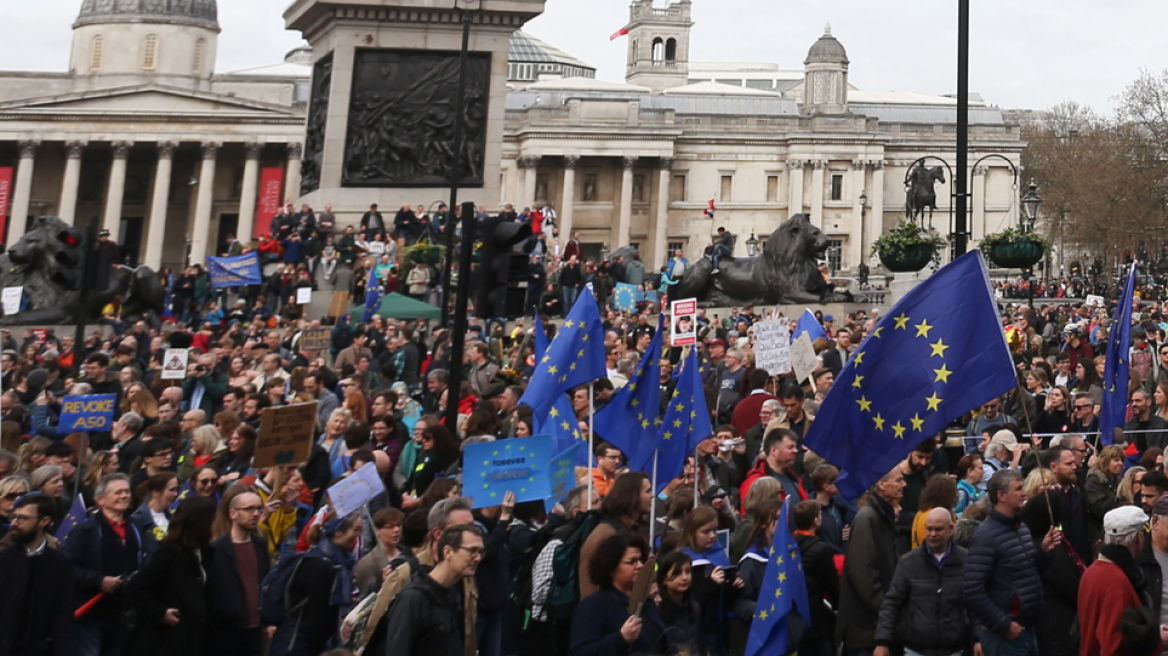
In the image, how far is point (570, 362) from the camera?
11031mm

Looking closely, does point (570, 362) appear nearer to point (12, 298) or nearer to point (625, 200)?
point (12, 298)

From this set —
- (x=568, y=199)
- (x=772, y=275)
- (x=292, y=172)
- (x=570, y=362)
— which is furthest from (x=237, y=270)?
(x=568, y=199)

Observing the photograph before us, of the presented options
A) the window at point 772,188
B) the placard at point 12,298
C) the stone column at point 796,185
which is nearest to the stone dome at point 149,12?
the window at point 772,188

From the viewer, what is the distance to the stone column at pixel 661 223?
276 ft

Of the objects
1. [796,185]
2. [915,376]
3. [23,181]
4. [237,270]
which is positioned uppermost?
[796,185]

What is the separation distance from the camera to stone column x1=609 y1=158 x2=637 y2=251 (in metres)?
83.8

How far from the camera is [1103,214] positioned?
57688mm

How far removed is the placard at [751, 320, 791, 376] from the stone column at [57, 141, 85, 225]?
67436 millimetres

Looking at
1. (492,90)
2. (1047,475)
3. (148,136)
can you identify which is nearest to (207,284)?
(492,90)

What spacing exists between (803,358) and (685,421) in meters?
5.15

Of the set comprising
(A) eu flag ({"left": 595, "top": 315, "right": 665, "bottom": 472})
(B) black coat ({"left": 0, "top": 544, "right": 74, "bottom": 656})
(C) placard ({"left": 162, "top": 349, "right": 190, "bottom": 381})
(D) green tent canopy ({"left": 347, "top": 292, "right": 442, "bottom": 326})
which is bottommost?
(B) black coat ({"left": 0, "top": 544, "right": 74, "bottom": 656})

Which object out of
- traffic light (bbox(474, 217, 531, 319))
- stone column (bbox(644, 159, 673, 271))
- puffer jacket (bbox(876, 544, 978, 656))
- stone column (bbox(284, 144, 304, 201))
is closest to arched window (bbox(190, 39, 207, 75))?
stone column (bbox(284, 144, 304, 201))

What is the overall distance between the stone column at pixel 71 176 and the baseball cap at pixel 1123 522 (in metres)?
75.0

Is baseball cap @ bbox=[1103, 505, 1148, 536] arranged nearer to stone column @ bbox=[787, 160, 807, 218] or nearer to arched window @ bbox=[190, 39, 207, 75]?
Answer: arched window @ bbox=[190, 39, 207, 75]
